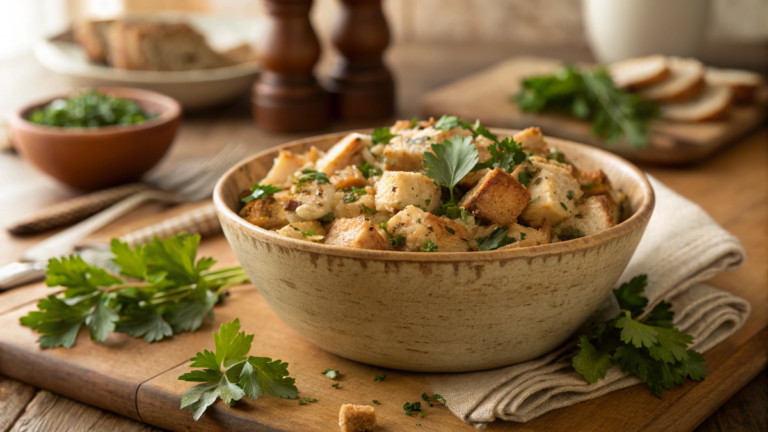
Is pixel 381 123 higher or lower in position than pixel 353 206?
lower

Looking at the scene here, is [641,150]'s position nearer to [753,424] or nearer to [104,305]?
[753,424]

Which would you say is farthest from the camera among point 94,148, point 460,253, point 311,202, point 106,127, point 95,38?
point 95,38

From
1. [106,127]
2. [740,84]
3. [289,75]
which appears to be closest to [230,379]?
[106,127]

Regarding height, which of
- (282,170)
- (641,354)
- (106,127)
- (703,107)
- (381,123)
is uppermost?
(282,170)

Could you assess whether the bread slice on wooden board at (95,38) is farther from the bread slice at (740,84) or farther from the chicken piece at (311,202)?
the bread slice at (740,84)

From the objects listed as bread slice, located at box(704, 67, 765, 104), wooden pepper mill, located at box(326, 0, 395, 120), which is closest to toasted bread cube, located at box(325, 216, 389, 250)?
wooden pepper mill, located at box(326, 0, 395, 120)

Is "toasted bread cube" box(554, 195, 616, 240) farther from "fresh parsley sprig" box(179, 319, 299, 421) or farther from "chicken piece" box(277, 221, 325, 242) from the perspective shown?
"fresh parsley sprig" box(179, 319, 299, 421)

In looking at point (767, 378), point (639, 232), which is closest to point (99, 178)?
point (639, 232)

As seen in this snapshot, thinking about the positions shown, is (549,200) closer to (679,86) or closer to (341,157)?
(341,157)
